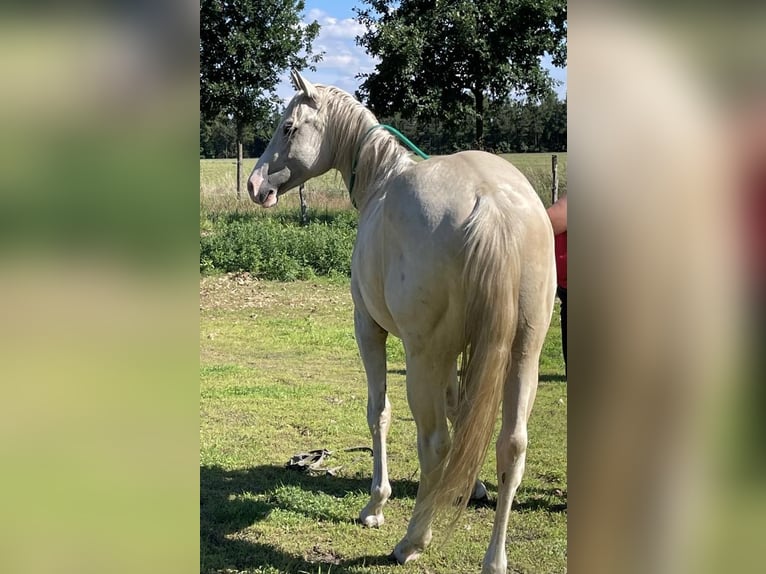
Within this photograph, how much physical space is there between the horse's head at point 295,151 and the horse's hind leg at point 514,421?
5.40 feet

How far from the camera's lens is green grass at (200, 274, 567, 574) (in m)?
3.04

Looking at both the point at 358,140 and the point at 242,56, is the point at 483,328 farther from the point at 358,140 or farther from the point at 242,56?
the point at 242,56

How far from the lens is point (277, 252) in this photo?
32.1 feet

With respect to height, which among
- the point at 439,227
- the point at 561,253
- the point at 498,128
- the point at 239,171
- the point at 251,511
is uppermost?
the point at 498,128

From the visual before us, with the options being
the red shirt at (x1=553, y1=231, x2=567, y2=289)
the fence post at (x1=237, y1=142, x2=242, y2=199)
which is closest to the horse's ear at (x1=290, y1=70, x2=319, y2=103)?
the red shirt at (x1=553, y1=231, x2=567, y2=289)

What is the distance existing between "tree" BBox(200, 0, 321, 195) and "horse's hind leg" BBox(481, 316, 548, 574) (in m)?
10.4

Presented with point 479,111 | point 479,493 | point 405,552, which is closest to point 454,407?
point 479,493

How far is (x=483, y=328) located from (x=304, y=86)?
1.81 m
